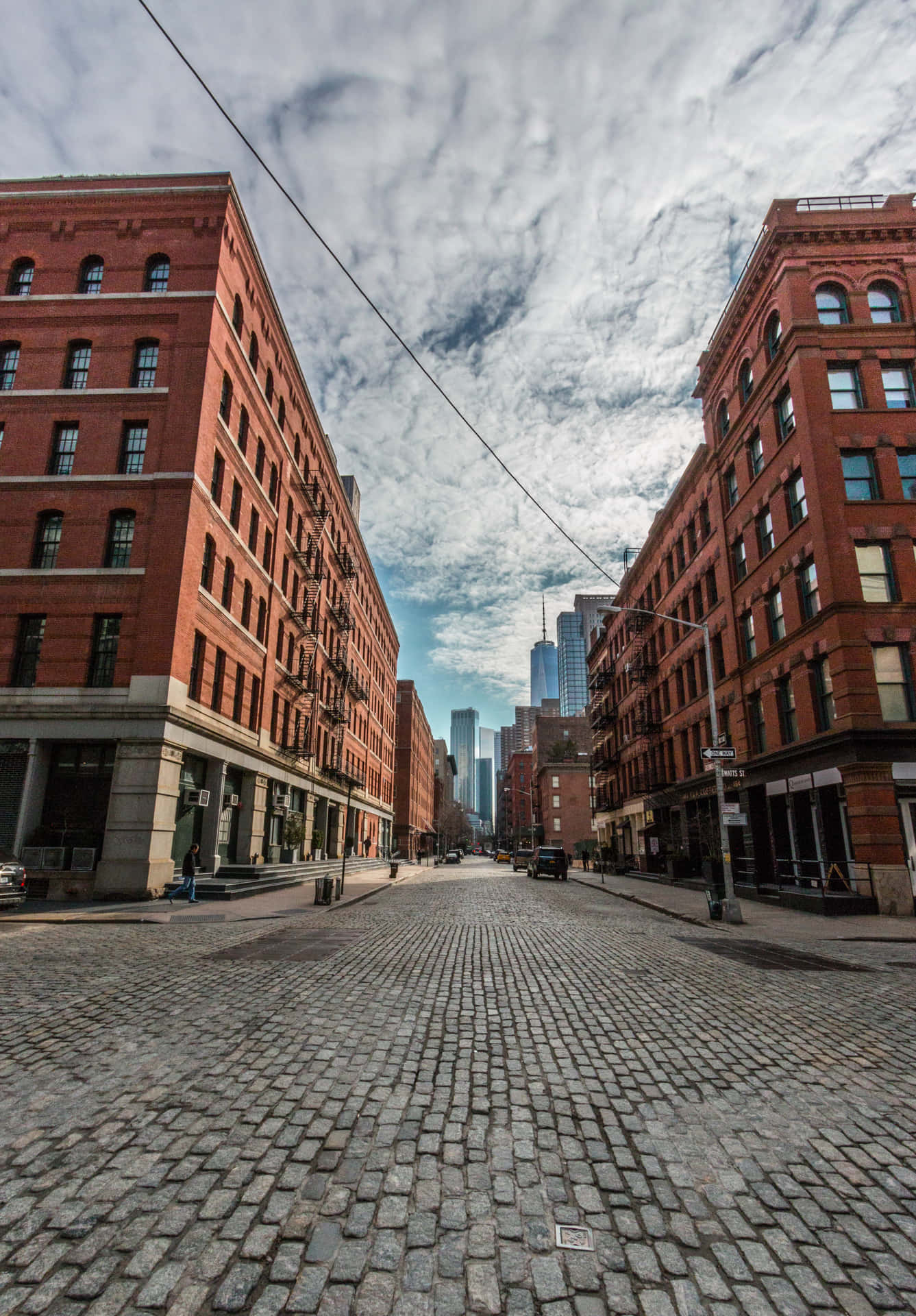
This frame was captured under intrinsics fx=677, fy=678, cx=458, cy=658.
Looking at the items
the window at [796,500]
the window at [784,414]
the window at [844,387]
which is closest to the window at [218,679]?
the window at [796,500]

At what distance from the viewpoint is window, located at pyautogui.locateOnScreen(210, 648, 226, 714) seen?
25312 mm

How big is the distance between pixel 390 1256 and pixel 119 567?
23231 mm

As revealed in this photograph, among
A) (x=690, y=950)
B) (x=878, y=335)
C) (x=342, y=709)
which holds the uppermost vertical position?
(x=878, y=335)

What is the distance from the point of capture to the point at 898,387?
23.6 metres

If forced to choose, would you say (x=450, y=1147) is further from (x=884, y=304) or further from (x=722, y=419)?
(x=722, y=419)

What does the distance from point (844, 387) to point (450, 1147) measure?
1060 inches

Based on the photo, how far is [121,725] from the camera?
2092 cm

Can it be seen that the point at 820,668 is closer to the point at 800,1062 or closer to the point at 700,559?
the point at 700,559

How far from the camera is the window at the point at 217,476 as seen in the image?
83.7 feet

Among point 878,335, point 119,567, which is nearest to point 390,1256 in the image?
point 119,567

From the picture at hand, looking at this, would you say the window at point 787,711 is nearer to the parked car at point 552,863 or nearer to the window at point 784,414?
the window at point 784,414

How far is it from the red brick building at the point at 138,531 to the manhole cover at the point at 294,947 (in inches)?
334

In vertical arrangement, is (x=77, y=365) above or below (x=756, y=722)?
above

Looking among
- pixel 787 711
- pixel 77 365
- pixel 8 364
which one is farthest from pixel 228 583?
pixel 787 711
